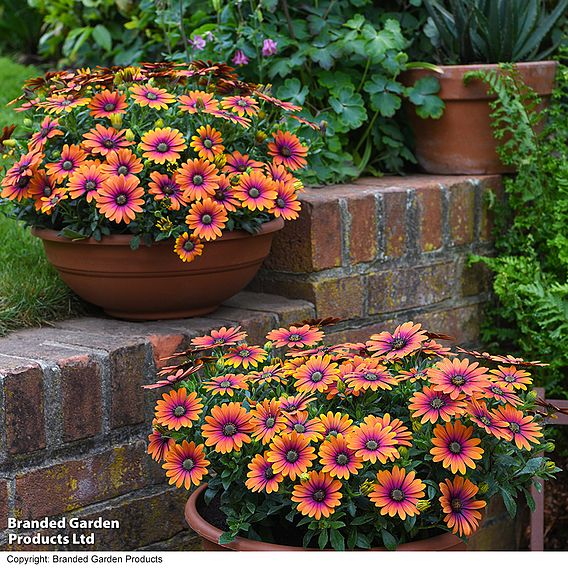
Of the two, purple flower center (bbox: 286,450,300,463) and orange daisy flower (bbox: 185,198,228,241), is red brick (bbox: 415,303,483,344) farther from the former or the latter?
purple flower center (bbox: 286,450,300,463)

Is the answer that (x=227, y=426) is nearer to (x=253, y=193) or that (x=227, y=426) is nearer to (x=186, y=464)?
(x=186, y=464)

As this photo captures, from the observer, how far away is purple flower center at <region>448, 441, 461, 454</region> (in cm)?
157

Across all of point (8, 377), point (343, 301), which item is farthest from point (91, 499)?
point (343, 301)

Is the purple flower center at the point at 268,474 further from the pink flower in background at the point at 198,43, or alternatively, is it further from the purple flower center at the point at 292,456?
the pink flower in background at the point at 198,43

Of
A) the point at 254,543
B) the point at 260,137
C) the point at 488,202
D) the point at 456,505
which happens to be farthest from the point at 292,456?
the point at 488,202

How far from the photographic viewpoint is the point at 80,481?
6.66ft

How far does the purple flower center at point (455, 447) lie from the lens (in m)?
1.57

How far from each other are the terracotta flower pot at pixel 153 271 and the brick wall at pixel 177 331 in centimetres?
4

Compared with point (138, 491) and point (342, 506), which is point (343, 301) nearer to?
point (138, 491)

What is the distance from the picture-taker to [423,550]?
1610 mm

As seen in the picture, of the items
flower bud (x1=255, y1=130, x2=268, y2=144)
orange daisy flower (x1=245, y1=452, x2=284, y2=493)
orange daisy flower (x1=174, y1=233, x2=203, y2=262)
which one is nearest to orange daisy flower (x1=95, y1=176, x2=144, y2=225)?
orange daisy flower (x1=174, y1=233, x2=203, y2=262)

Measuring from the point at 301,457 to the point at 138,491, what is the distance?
2.28ft

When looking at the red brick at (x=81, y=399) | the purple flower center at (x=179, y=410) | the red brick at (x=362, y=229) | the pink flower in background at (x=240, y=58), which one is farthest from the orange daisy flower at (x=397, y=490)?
the pink flower in background at (x=240, y=58)

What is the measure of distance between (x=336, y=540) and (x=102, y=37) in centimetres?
235
